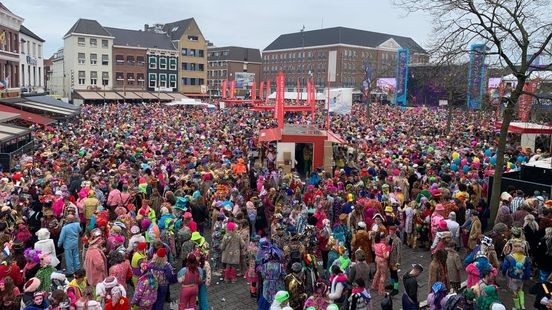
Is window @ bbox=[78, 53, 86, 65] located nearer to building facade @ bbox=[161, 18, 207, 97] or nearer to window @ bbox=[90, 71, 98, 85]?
window @ bbox=[90, 71, 98, 85]

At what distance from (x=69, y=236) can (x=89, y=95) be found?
60135 millimetres

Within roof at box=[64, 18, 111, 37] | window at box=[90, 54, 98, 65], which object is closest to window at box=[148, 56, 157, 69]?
roof at box=[64, 18, 111, 37]

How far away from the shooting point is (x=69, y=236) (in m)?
8.66

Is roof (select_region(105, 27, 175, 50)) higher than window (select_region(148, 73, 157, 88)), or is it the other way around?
roof (select_region(105, 27, 175, 50))

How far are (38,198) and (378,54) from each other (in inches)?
3898

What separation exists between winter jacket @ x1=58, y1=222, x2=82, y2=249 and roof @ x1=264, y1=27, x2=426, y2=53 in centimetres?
9613

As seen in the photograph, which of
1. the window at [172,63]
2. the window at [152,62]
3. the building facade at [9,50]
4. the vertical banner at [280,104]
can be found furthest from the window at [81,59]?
the vertical banner at [280,104]

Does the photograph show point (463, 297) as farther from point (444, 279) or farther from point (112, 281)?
point (112, 281)

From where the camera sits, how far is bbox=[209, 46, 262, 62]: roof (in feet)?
349

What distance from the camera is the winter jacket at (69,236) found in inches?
340

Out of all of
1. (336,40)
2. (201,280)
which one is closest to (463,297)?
(201,280)

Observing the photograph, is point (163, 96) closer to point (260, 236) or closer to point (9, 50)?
point (9, 50)

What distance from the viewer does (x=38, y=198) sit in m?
10.5

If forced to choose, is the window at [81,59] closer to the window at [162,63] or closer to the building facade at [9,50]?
the window at [162,63]
